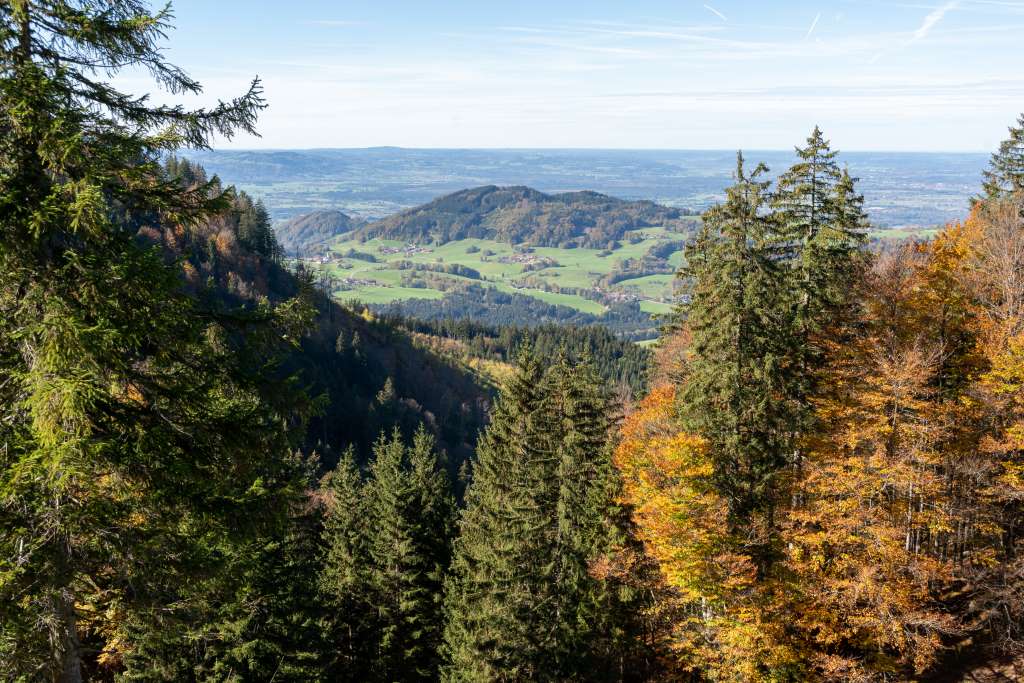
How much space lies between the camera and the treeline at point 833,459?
1653cm

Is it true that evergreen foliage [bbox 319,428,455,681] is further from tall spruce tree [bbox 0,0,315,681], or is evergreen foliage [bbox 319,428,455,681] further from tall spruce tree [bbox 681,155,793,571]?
tall spruce tree [bbox 0,0,315,681]

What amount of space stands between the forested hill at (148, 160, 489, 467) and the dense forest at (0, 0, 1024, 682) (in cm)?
6212

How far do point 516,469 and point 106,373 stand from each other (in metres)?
17.1

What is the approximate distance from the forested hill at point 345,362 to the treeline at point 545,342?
60.0ft

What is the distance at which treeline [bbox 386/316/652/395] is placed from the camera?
509ft

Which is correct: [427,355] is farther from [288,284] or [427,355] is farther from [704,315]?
[704,315]

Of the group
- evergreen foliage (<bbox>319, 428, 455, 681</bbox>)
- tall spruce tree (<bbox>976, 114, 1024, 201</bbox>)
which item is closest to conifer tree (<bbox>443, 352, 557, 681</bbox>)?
evergreen foliage (<bbox>319, 428, 455, 681</bbox>)

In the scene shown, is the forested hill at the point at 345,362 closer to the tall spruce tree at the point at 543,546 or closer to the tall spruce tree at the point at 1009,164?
the tall spruce tree at the point at 543,546

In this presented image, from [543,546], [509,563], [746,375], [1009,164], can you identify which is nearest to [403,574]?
[509,563]

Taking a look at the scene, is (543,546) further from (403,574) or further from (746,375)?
(746,375)

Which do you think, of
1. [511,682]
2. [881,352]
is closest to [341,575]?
[511,682]

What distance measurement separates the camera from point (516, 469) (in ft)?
76.2

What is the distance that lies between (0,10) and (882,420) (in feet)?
66.0

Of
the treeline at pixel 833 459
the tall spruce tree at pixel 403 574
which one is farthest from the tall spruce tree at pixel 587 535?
the tall spruce tree at pixel 403 574
